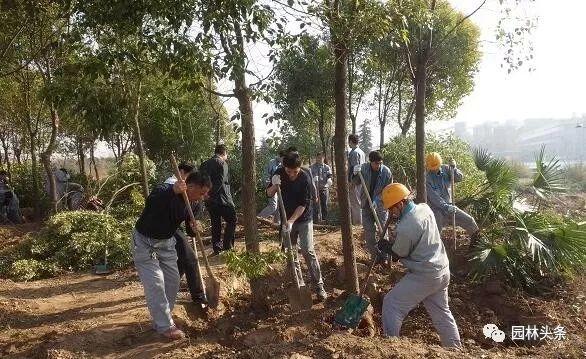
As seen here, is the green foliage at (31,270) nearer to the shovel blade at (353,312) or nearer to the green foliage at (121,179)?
the green foliage at (121,179)

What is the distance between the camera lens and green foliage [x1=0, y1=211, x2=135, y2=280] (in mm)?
7707

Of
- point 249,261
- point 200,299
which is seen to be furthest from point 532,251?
point 200,299

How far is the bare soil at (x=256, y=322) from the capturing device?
13.7ft

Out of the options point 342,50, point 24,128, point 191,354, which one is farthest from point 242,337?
point 24,128

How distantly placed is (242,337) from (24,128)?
17.4 metres

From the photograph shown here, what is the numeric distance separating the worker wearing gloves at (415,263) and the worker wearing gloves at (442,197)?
8.59 ft

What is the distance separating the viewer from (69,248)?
8.05 m

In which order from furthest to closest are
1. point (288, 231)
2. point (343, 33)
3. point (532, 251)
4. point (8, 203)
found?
1. point (8, 203)
2. point (532, 251)
3. point (288, 231)
4. point (343, 33)

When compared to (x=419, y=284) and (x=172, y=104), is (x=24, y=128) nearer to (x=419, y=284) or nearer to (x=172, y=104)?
(x=172, y=104)

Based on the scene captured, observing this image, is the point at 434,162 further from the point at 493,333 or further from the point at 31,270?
the point at 31,270

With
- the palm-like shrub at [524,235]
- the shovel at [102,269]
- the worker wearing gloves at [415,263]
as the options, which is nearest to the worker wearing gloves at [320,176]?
the palm-like shrub at [524,235]

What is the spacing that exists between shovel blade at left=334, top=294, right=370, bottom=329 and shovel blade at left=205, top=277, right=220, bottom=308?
143 centimetres

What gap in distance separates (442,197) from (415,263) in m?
3.07

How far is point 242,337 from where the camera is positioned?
4.76 meters
